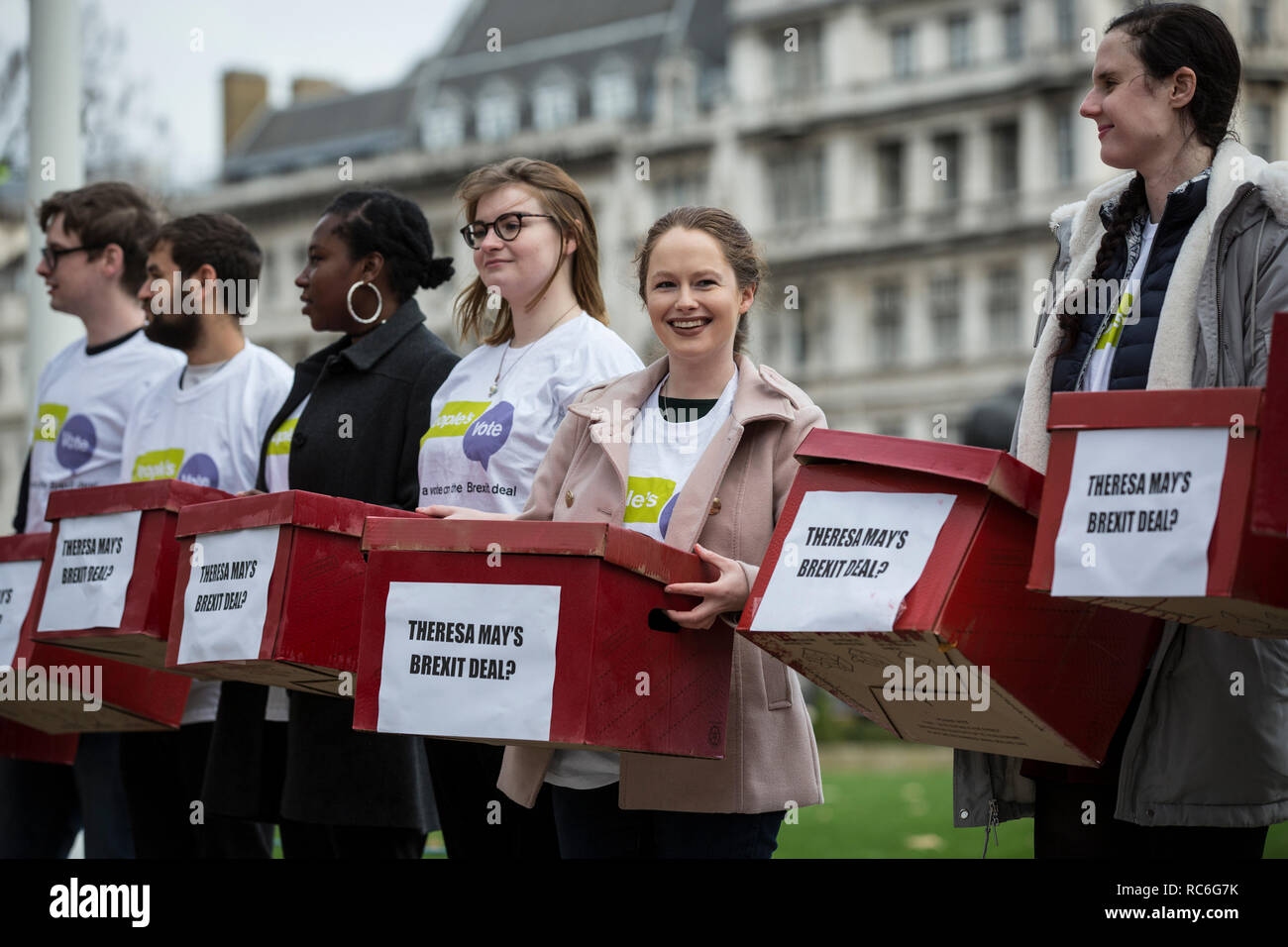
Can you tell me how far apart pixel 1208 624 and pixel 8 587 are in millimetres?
3525

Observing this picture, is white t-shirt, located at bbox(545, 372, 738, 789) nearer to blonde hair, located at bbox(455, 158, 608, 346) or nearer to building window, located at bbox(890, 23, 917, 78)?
blonde hair, located at bbox(455, 158, 608, 346)

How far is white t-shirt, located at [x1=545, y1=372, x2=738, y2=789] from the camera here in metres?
4.08

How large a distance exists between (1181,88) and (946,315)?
42249mm

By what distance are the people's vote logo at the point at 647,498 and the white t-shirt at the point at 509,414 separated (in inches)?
21.1

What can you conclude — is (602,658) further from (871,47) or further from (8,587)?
(871,47)

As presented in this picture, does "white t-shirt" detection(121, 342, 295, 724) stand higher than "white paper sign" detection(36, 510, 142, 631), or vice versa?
"white t-shirt" detection(121, 342, 295, 724)

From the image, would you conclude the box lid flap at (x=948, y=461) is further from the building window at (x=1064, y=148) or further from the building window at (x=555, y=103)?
the building window at (x=555, y=103)

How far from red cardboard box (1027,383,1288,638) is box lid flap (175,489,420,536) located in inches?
62.6

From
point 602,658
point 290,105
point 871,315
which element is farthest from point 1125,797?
point 290,105

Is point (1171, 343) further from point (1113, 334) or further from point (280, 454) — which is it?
point (280, 454)

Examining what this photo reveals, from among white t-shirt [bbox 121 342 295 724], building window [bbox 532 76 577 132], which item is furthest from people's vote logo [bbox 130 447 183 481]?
building window [bbox 532 76 577 132]

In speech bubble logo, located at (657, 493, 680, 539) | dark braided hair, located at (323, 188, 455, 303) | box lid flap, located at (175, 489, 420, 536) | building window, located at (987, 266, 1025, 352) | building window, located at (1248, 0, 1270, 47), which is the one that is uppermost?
building window, located at (1248, 0, 1270, 47)

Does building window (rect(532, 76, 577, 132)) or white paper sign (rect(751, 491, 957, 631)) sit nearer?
white paper sign (rect(751, 491, 957, 631))

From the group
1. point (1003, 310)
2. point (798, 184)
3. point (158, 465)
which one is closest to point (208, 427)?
point (158, 465)
